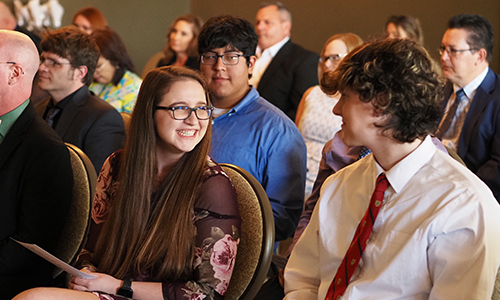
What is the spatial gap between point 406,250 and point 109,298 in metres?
0.77

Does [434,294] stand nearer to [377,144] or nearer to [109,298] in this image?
[377,144]

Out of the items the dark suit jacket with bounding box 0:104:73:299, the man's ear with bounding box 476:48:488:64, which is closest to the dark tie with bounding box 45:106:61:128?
the dark suit jacket with bounding box 0:104:73:299

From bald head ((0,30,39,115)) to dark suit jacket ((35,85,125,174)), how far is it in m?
0.79

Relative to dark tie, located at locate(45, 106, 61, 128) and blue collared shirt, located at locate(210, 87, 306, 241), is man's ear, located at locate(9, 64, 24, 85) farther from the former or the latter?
dark tie, located at locate(45, 106, 61, 128)

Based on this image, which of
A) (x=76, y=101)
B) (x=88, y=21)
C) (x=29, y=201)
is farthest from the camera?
(x=88, y=21)

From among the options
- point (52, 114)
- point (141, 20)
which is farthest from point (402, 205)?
point (141, 20)

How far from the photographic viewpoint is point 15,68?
6.12 feet

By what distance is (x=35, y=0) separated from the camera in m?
6.53

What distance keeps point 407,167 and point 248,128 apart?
112 centimetres

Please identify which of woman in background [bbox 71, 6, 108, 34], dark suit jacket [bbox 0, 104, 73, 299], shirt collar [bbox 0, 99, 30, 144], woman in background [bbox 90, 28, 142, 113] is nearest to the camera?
dark suit jacket [bbox 0, 104, 73, 299]

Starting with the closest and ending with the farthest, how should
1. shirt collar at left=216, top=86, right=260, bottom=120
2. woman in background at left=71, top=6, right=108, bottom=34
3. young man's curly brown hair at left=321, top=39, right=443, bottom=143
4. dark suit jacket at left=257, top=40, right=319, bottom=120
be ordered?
young man's curly brown hair at left=321, top=39, right=443, bottom=143
shirt collar at left=216, top=86, right=260, bottom=120
dark suit jacket at left=257, top=40, right=319, bottom=120
woman in background at left=71, top=6, right=108, bottom=34

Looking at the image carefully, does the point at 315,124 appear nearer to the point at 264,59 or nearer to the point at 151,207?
the point at 151,207

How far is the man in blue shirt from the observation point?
2150 millimetres

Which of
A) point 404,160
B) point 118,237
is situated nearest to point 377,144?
point 404,160
